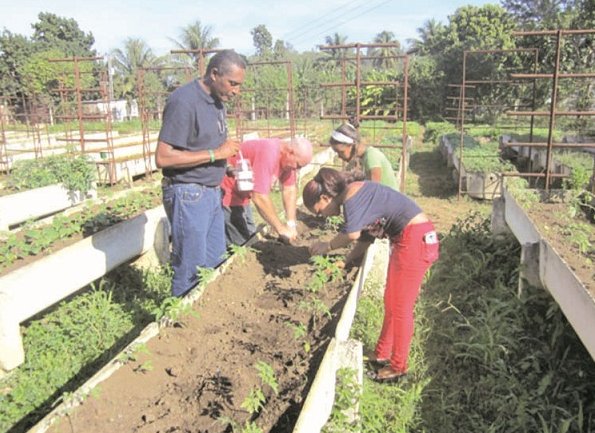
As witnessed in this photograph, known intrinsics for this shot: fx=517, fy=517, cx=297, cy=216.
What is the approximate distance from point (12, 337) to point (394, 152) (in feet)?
41.6

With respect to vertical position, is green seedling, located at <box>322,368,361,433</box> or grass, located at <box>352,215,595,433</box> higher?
green seedling, located at <box>322,368,361,433</box>

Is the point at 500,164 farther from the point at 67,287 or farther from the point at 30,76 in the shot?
the point at 30,76

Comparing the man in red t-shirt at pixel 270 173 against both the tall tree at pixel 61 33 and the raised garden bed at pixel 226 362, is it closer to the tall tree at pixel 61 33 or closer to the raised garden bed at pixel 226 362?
the raised garden bed at pixel 226 362

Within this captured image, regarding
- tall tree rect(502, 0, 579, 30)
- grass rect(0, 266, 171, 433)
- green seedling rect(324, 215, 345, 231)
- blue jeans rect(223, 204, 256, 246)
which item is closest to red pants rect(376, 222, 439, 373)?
grass rect(0, 266, 171, 433)

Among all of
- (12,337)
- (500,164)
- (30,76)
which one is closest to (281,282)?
(12,337)

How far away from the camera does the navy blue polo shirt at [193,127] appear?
11.7 feet

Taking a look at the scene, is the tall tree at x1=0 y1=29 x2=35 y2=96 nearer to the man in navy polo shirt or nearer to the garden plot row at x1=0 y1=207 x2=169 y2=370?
the garden plot row at x1=0 y1=207 x2=169 y2=370

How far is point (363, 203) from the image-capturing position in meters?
3.50

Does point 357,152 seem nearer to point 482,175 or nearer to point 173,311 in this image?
point 173,311

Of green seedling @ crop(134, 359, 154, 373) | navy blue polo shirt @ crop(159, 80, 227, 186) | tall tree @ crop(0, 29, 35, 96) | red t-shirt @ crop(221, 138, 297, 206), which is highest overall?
tall tree @ crop(0, 29, 35, 96)

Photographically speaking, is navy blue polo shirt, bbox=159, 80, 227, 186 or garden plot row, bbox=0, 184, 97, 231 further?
garden plot row, bbox=0, 184, 97, 231

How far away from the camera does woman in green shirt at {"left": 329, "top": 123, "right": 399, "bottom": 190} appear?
16.4ft

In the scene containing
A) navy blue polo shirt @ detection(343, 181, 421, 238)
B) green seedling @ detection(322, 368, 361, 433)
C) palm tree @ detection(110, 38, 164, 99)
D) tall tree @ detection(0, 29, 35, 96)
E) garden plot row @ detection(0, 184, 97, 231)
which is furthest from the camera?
palm tree @ detection(110, 38, 164, 99)

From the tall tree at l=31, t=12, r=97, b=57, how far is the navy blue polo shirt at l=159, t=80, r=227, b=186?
50383 mm
